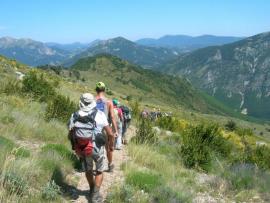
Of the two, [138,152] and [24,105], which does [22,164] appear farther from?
[24,105]

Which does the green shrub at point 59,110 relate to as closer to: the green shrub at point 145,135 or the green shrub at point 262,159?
the green shrub at point 145,135

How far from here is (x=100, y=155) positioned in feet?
24.7

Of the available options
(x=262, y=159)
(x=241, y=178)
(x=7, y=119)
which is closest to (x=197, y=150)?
(x=241, y=178)

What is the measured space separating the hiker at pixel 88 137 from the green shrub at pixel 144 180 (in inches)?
42.4

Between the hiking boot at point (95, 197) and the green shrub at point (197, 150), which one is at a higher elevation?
the hiking boot at point (95, 197)

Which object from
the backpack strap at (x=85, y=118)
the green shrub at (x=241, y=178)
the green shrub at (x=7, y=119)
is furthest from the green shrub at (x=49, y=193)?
the green shrub at (x=241, y=178)

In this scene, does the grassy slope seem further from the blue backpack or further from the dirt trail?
the blue backpack

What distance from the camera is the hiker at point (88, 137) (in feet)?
23.8

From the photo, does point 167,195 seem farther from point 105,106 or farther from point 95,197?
point 105,106

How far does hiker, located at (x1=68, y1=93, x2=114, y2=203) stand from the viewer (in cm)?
727

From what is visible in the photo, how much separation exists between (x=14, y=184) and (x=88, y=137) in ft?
4.59

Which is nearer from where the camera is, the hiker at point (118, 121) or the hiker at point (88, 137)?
the hiker at point (88, 137)

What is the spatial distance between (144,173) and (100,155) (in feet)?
5.29

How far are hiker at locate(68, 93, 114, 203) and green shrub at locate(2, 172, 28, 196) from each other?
1.10 m
